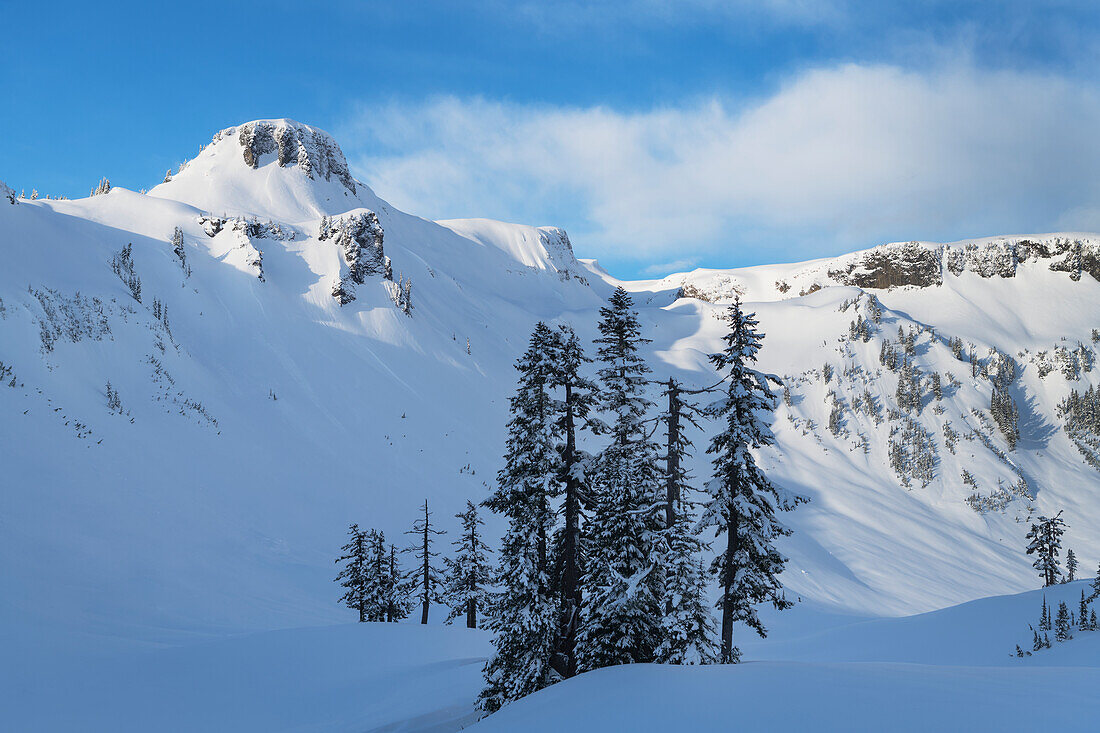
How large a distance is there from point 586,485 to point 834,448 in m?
98.9

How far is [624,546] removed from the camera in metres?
15.3

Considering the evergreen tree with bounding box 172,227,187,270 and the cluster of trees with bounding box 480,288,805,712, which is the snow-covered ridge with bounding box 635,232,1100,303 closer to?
the evergreen tree with bounding box 172,227,187,270

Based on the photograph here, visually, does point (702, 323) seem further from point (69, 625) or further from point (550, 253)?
point (69, 625)

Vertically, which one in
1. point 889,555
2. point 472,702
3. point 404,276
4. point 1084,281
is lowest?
point 889,555

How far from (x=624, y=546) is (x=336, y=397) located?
5356cm

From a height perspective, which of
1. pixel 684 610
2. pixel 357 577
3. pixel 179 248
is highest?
pixel 179 248

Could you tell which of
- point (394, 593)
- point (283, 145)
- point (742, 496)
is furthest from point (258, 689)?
point (283, 145)

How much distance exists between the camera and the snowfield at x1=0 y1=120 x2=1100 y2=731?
50.8 feet

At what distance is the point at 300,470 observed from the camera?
1902 inches

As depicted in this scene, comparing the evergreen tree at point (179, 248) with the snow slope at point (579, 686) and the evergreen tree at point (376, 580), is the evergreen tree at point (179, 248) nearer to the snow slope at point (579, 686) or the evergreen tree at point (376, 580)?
the evergreen tree at point (376, 580)

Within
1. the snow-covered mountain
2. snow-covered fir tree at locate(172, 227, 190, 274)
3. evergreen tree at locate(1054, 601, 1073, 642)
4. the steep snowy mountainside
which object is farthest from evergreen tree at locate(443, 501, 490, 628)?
the steep snowy mountainside

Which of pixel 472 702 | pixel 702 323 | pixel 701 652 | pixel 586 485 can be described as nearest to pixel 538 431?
pixel 586 485

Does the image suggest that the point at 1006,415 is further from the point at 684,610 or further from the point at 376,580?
the point at 684,610

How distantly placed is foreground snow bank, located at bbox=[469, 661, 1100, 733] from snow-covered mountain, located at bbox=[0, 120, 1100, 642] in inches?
730
